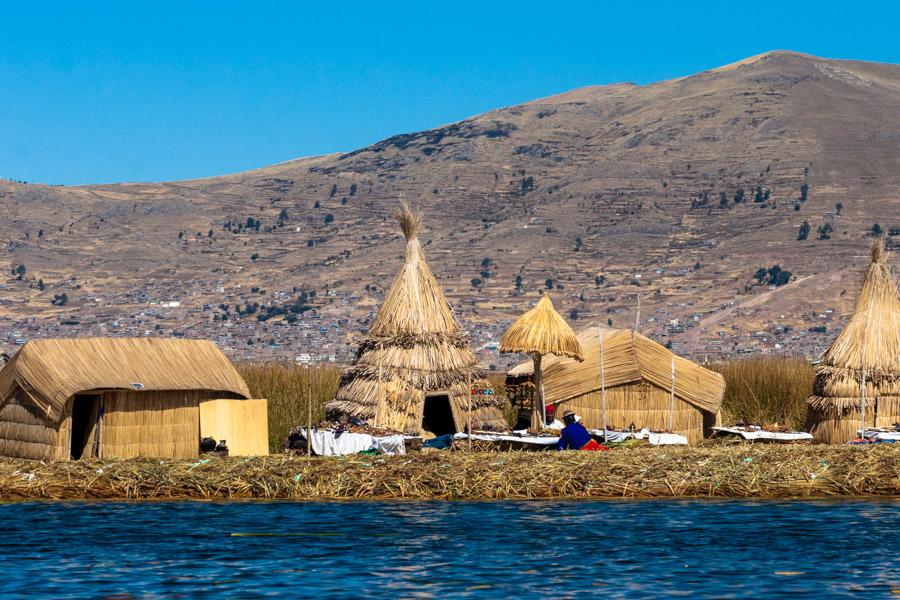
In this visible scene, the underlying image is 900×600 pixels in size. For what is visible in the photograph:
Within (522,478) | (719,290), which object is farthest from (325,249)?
(522,478)

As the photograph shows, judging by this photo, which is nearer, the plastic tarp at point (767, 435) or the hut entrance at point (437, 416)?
the plastic tarp at point (767, 435)

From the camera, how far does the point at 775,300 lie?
3546 inches

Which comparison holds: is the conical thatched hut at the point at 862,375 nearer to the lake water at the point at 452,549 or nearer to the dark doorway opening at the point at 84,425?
the lake water at the point at 452,549

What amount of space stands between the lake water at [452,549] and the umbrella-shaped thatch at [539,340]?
7.29 metres

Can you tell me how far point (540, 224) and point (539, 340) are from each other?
8950cm

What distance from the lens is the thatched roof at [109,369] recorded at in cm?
2295

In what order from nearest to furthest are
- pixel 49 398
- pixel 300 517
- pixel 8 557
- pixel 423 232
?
1. pixel 8 557
2. pixel 300 517
3. pixel 49 398
4. pixel 423 232

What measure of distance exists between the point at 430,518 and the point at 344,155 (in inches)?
5368

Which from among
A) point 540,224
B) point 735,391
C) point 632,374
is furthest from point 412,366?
point 540,224

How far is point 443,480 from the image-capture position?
20641 millimetres

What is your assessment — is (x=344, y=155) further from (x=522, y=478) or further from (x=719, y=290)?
(x=522, y=478)

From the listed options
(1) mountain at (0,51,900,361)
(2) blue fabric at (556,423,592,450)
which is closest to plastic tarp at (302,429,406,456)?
(2) blue fabric at (556,423,592,450)

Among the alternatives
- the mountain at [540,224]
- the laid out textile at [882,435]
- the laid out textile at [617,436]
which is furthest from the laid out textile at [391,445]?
the mountain at [540,224]

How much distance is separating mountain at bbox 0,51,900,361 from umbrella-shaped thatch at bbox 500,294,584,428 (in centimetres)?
5197
